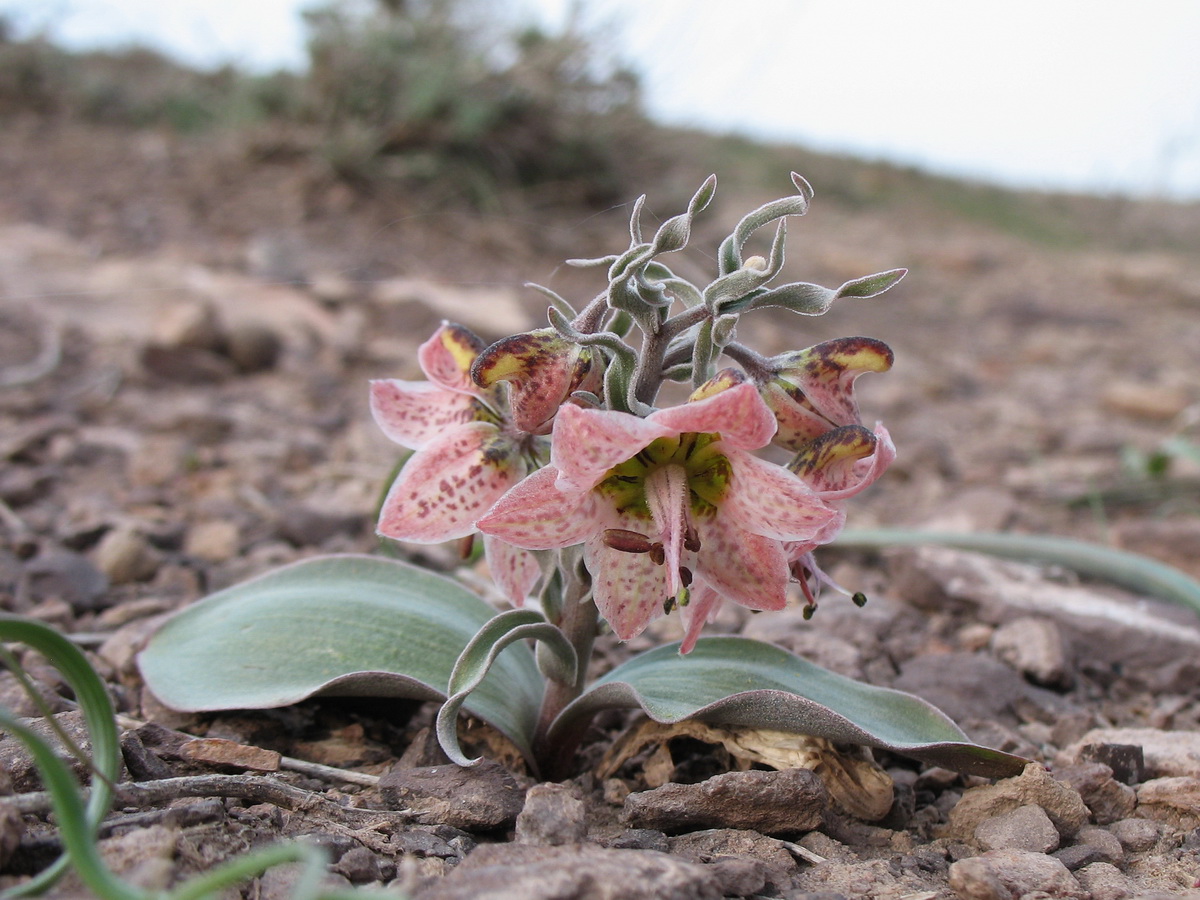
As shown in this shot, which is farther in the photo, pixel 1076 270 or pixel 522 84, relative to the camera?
pixel 1076 270

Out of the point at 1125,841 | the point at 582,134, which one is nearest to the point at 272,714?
the point at 1125,841

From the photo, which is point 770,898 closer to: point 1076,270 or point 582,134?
point 582,134

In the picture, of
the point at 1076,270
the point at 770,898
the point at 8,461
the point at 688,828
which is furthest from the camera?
the point at 1076,270

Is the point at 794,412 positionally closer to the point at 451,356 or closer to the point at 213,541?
the point at 451,356

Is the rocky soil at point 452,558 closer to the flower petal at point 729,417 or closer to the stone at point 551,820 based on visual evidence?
the stone at point 551,820

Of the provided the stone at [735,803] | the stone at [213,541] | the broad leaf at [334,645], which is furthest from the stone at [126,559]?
the stone at [735,803]

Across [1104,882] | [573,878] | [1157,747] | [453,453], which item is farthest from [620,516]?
[1157,747]
